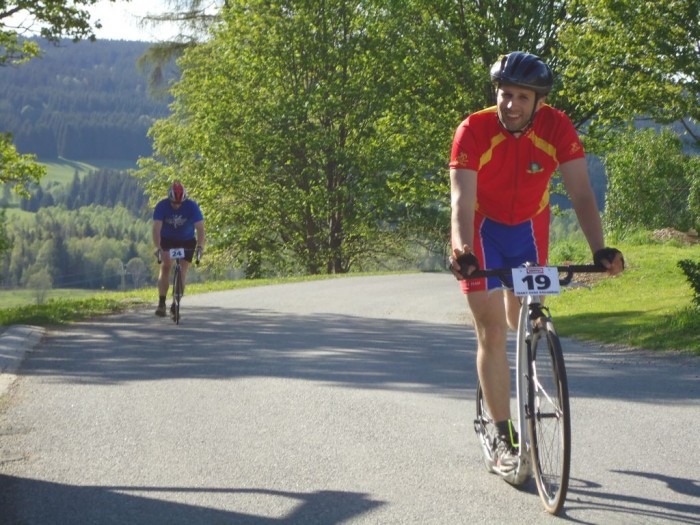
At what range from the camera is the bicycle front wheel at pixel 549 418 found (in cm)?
455

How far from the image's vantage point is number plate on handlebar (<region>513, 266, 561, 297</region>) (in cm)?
482

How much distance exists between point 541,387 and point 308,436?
7.84 ft

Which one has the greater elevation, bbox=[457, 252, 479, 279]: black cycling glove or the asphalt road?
bbox=[457, 252, 479, 279]: black cycling glove

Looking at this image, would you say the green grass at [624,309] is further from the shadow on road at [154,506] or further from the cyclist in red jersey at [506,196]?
the shadow on road at [154,506]

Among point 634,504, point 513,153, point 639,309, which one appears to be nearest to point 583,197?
point 513,153

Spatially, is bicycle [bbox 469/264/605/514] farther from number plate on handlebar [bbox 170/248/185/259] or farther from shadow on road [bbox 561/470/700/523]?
number plate on handlebar [bbox 170/248/185/259]

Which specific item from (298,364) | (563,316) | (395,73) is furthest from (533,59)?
(395,73)

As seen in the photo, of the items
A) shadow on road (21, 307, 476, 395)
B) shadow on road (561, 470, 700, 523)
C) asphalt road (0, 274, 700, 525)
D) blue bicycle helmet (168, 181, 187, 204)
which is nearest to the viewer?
shadow on road (561, 470, 700, 523)

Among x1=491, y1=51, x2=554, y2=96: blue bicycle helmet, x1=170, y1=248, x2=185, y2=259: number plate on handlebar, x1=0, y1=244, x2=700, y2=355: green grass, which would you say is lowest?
x1=0, y1=244, x2=700, y2=355: green grass

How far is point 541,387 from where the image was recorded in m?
4.81

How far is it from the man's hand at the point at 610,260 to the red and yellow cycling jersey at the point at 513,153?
55 centimetres

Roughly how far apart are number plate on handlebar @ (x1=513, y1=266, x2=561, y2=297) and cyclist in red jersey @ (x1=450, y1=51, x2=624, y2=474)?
0.19 meters

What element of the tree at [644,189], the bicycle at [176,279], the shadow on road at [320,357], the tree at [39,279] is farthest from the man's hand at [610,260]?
the tree at [39,279]

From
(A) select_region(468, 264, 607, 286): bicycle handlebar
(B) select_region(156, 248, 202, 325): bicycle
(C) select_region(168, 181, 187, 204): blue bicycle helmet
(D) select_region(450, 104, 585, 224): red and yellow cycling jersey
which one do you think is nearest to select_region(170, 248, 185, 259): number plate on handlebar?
(B) select_region(156, 248, 202, 325): bicycle
